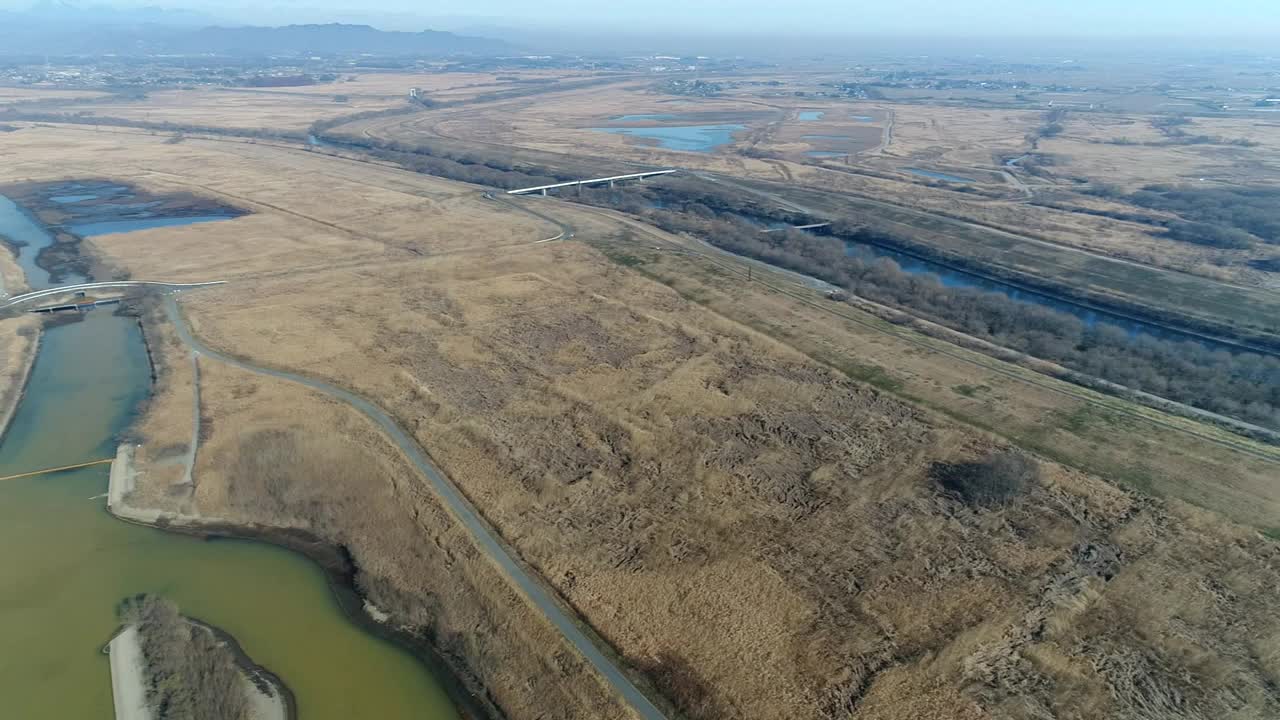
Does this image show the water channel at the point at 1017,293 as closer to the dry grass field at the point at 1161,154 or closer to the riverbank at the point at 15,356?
the dry grass field at the point at 1161,154

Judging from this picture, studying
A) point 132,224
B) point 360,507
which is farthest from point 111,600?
point 132,224

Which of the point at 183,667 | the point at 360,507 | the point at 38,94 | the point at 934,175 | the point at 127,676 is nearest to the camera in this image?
the point at 127,676

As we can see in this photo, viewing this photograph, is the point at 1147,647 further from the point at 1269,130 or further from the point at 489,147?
the point at 1269,130

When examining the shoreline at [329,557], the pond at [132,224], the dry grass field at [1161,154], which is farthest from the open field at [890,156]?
the shoreline at [329,557]

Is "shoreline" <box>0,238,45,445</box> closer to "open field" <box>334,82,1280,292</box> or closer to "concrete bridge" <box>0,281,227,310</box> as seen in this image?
"concrete bridge" <box>0,281,227,310</box>

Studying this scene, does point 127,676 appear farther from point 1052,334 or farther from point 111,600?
point 1052,334

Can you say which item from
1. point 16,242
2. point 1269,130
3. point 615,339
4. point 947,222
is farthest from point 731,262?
point 1269,130

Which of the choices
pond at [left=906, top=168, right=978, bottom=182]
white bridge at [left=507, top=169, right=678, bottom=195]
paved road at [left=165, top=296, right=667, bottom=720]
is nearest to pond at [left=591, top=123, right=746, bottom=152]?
white bridge at [left=507, top=169, right=678, bottom=195]
